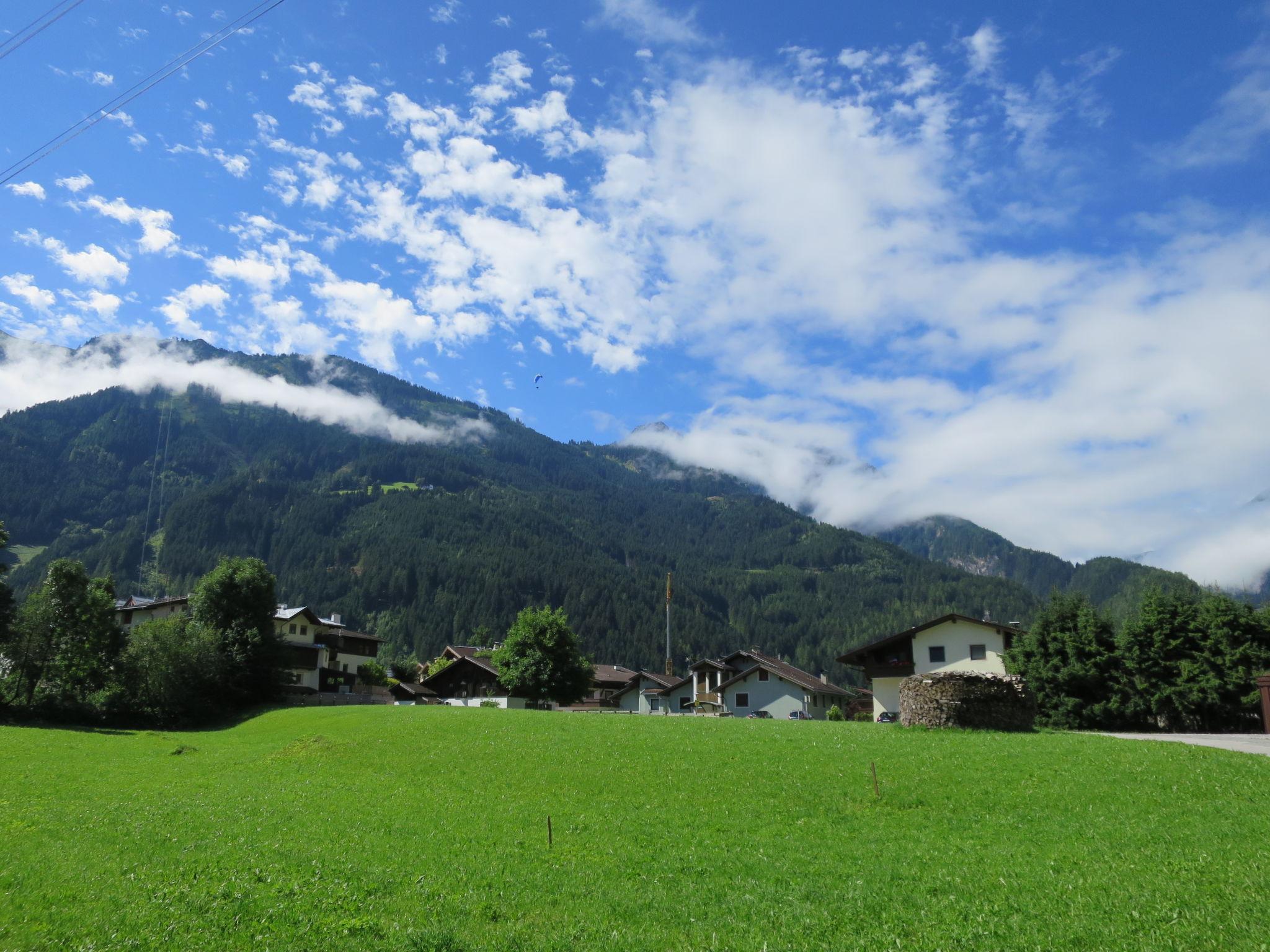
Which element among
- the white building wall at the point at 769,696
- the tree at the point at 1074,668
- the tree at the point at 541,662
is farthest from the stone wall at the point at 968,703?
the tree at the point at 541,662

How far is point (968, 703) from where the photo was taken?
3553cm

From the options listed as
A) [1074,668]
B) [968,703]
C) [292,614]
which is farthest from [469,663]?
[968,703]

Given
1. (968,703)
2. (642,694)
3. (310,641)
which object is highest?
(310,641)

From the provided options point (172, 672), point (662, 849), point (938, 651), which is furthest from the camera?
point (938, 651)

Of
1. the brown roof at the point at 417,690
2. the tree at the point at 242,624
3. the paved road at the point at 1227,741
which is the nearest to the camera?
the paved road at the point at 1227,741

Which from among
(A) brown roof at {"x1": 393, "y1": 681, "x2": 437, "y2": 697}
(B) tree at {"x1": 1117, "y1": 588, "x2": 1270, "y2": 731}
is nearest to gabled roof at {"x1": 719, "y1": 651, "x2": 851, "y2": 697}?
(B) tree at {"x1": 1117, "y1": 588, "x2": 1270, "y2": 731}

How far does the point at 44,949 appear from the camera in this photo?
1081 cm

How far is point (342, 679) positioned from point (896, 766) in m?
85.8

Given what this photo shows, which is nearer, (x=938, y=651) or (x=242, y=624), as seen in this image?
(x=938, y=651)

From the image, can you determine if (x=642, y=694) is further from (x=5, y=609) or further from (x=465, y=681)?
(x=5, y=609)

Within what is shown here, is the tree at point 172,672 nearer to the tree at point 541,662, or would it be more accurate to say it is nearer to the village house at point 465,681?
the tree at point 541,662

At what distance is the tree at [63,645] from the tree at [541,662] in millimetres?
32563

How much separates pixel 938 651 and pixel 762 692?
19.6 m

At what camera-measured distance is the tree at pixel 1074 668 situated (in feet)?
169
